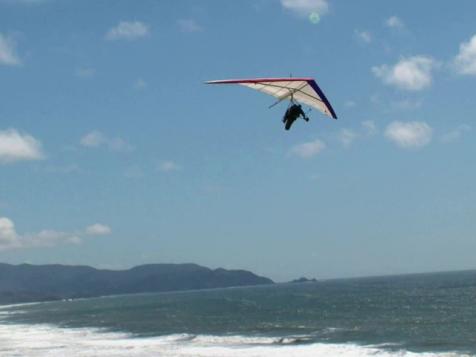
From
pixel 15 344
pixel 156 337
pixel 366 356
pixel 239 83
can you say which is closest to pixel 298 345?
pixel 366 356

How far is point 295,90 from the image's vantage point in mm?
24953

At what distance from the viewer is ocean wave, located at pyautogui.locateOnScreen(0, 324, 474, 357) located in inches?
1655

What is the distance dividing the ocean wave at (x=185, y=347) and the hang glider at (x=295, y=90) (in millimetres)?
20540

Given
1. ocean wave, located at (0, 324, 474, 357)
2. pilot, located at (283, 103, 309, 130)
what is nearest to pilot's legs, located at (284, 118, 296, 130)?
pilot, located at (283, 103, 309, 130)

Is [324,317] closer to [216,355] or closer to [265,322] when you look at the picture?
[265,322]

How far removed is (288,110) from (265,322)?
5258 cm

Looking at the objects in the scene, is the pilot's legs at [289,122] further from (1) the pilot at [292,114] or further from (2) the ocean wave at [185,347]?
(2) the ocean wave at [185,347]

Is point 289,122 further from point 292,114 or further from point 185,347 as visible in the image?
point 185,347

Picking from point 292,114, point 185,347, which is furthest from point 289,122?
Result: point 185,347

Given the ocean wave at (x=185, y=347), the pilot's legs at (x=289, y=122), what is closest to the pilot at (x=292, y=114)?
the pilot's legs at (x=289, y=122)

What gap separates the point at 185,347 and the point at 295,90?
2832cm

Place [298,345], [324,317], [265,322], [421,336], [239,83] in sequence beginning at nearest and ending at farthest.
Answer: [239,83] → [298,345] → [421,336] → [265,322] → [324,317]

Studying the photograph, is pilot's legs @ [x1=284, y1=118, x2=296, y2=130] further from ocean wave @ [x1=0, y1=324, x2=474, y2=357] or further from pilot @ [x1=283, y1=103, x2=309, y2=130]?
ocean wave @ [x1=0, y1=324, x2=474, y2=357]

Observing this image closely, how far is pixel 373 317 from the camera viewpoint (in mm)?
72875
